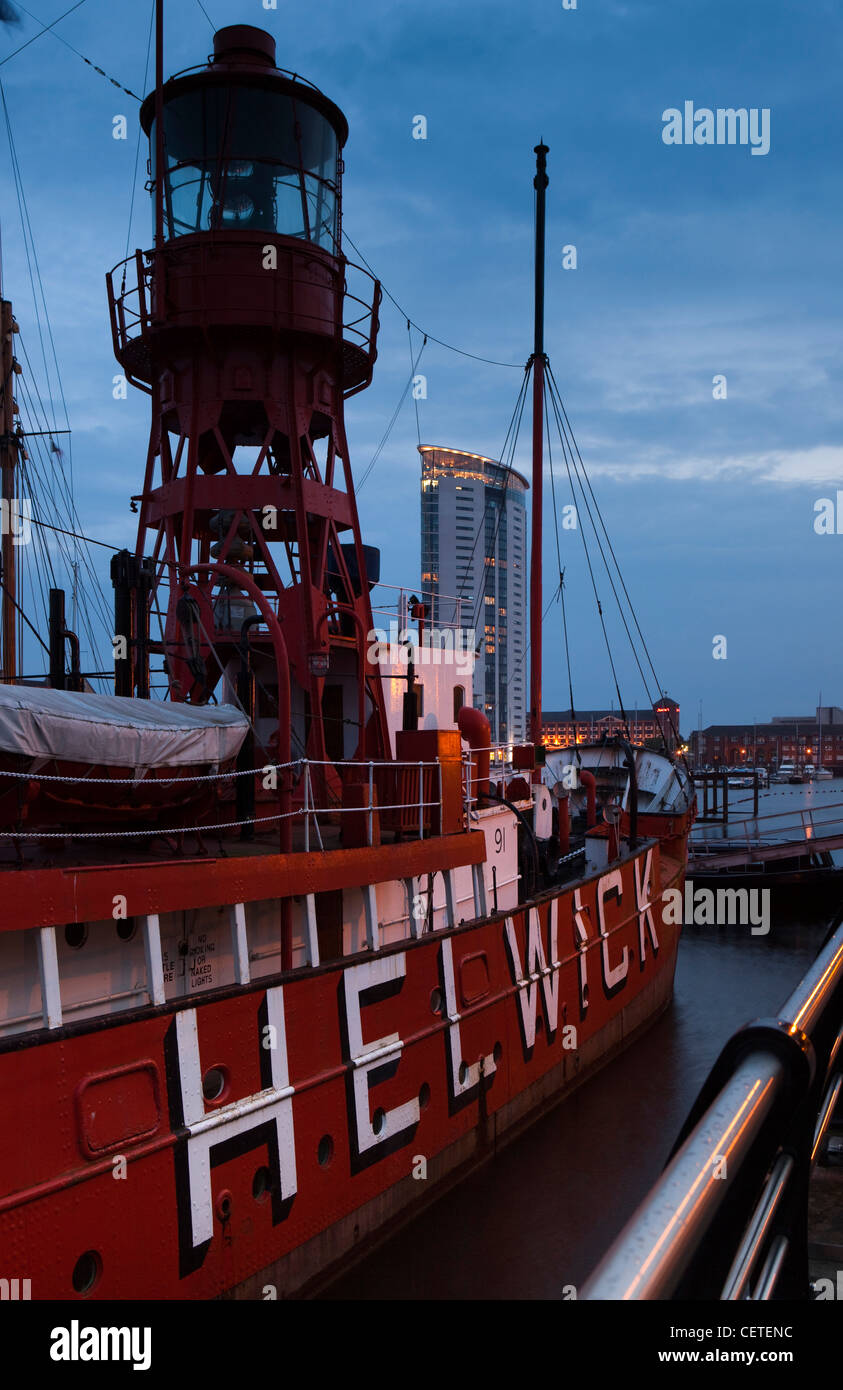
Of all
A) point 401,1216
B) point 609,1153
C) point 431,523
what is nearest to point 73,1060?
point 401,1216

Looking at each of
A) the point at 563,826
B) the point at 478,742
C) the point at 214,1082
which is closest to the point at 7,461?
the point at 478,742

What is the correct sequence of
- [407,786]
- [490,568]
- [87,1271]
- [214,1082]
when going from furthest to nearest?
[490,568] < [407,786] < [214,1082] < [87,1271]

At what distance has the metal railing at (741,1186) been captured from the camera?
1.45m

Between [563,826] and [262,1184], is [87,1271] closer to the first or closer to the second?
[262,1184]

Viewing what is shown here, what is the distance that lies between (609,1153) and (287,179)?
14.9 m

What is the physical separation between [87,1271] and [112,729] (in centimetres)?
380

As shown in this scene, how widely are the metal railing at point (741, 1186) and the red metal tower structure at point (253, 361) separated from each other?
423 inches

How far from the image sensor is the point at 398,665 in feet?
52.4

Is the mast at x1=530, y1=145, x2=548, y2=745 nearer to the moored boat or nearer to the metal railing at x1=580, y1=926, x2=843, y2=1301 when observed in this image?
the moored boat

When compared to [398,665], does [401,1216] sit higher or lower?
lower

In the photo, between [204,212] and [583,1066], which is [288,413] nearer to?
[204,212]

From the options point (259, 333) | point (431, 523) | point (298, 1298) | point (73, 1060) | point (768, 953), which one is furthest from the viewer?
point (431, 523)

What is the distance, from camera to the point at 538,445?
23.8 meters
